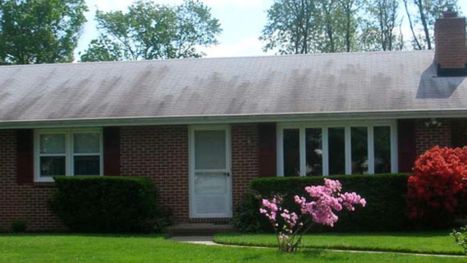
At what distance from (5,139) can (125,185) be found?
11.7 feet

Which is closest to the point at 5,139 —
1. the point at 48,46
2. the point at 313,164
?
the point at 313,164

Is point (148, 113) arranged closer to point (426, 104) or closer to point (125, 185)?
point (125, 185)

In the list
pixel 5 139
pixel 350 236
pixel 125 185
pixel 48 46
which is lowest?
pixel 350 236

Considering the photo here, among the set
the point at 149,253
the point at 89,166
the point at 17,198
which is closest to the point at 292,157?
the point at 89,166

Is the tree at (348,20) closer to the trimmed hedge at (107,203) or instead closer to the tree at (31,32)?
the tree at (31,32)

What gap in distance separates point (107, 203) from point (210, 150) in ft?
8.73

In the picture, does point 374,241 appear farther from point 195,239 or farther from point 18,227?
point 18,227

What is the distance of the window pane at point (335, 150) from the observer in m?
15.3

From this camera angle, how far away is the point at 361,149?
15242mm

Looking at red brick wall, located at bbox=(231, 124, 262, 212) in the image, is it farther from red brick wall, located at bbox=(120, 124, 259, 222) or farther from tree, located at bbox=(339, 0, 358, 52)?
tree, located at bbox=(339, 0, 358, 52)

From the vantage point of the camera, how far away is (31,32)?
43.7 meters

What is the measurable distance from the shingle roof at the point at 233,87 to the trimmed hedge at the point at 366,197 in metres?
1.50

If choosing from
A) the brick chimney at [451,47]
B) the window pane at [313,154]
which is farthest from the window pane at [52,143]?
the brick chimney at [451,47]

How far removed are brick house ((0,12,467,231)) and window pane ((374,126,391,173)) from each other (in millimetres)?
22
